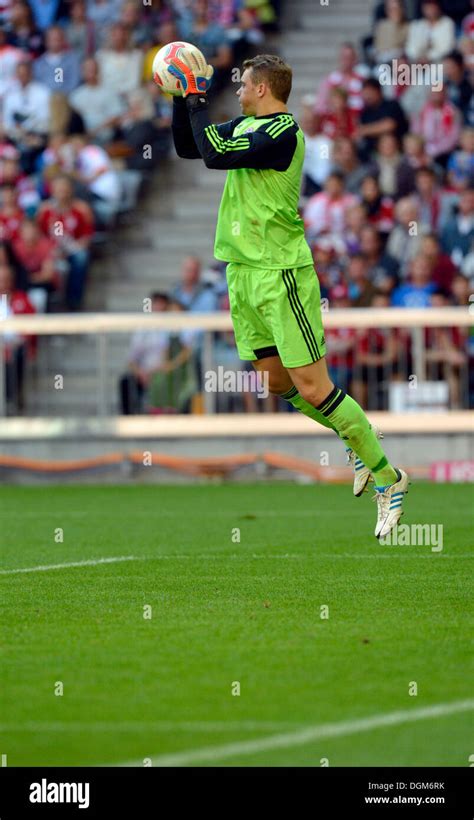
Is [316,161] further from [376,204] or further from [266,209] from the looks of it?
[266,209]

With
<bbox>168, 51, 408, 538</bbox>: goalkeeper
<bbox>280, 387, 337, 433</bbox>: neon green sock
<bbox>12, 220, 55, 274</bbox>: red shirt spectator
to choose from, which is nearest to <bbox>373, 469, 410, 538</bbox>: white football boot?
<bbox>168, 51, 408, 538</bbox>: goalkeeper

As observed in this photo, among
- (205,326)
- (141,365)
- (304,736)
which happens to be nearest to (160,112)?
(205,326)

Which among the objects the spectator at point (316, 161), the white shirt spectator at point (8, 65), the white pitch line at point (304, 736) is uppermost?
the white shirt spectator at point (8, 65)

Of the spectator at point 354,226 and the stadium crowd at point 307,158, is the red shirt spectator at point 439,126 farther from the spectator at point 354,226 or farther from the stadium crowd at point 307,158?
the spectator at point 354,226

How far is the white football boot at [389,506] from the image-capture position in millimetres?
9031

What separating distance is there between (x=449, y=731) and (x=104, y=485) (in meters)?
12.0

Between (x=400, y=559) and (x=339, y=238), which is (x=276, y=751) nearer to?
(x=400, y=559)

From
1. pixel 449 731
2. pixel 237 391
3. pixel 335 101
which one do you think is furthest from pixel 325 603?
pixel 335 101

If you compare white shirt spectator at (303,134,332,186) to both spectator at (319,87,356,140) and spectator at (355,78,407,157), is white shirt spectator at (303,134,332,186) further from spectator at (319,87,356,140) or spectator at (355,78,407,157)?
spectator at (355,78,407,157)

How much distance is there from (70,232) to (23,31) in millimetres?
3977

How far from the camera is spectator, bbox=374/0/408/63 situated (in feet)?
66.9

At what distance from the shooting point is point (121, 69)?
2208 cm

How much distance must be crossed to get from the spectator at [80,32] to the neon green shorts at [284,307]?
14.1 meters

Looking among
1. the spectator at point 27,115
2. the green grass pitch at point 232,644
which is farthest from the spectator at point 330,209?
the green grass pitch at point 232,644
